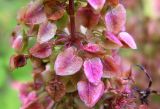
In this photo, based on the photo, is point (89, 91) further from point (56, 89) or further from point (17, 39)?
point (17, 39)

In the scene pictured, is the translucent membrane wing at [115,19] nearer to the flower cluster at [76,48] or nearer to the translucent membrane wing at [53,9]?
the flower cluster at [76,48]

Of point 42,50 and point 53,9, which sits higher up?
point 53,9

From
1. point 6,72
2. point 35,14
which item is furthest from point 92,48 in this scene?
point 6,72

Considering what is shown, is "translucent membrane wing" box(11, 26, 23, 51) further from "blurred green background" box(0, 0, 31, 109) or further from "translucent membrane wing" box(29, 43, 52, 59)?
"blurred green background" box(0, 0, 31, 109)

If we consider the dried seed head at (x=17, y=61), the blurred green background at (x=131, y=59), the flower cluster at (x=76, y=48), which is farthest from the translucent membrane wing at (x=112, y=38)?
the blurred green background at (x=131, y=59)

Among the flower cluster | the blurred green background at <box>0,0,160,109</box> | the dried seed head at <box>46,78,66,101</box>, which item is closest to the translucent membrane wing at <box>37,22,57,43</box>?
the flower cluster

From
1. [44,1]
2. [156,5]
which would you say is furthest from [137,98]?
[156,5]
